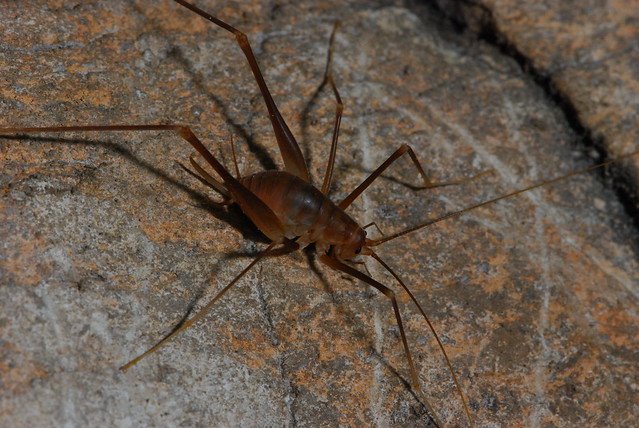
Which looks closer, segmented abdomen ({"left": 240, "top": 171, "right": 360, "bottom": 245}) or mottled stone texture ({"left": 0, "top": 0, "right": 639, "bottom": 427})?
mottled stone texture ({"left": 0, "top": 0, "right": 639, "bottom": 427})

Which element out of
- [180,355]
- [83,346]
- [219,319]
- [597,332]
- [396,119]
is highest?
[396,119]

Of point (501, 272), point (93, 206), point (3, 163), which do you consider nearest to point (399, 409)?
point (501, 272)

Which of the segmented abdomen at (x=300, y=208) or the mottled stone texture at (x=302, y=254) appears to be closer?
the mottled stone texture at (x=302, y=254)

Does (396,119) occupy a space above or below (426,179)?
above

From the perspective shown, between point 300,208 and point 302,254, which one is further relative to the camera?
point 302,254

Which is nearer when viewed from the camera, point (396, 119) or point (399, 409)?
point (399, 409)

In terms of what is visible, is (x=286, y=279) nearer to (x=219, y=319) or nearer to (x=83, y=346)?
(x=219, y=319)

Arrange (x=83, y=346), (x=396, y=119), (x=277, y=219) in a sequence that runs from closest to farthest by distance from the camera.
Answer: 1. (x=83, y=346)
2. (x=277, y=219)
3. (x=396, y=119)

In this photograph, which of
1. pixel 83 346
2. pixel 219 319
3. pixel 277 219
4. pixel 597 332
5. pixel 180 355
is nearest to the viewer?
pixel 83 346
